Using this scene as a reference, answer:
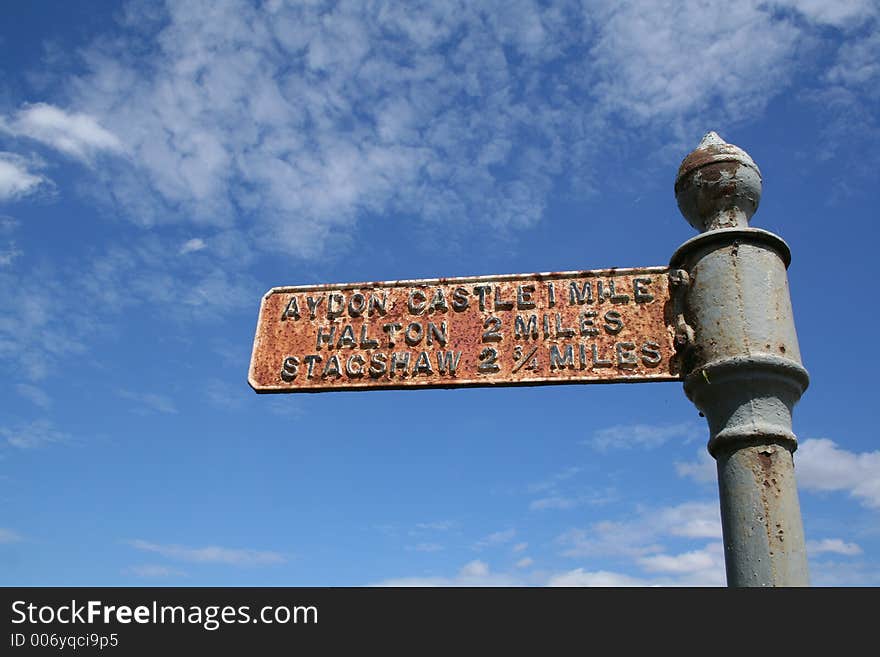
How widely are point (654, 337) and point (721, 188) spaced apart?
776 mm

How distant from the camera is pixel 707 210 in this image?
357 cm

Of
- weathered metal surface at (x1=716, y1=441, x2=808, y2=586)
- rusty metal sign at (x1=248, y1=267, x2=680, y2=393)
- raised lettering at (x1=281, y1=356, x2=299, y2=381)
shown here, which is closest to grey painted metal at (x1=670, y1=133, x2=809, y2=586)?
weathered metal surface at (x1=716, y1=441, x2=808, y2=586)

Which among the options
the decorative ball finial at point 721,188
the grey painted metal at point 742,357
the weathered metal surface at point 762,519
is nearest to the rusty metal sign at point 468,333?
the grey painted metal at point 742,357

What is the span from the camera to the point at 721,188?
3537 millimetres

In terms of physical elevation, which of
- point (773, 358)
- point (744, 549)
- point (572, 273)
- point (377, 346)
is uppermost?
point (572, 273)

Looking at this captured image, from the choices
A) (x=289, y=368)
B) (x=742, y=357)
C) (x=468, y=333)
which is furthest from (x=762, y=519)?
(x=289, y=368)

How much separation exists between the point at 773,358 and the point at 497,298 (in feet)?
4.24

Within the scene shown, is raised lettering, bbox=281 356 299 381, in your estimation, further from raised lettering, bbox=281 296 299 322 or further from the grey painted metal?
the grey painted metal

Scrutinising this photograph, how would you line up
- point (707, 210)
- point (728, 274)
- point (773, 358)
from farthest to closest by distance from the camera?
point (707, 210) → point (728, 274) → point (773, 358)

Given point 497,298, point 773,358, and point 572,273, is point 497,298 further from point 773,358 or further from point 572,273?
point 773,358

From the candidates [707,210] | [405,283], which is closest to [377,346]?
[405,283]

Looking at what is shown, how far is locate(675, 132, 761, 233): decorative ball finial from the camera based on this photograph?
3531 millimetres

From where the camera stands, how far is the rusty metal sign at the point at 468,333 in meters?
3.49

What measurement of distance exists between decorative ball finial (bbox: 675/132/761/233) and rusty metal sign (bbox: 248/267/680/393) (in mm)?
346
